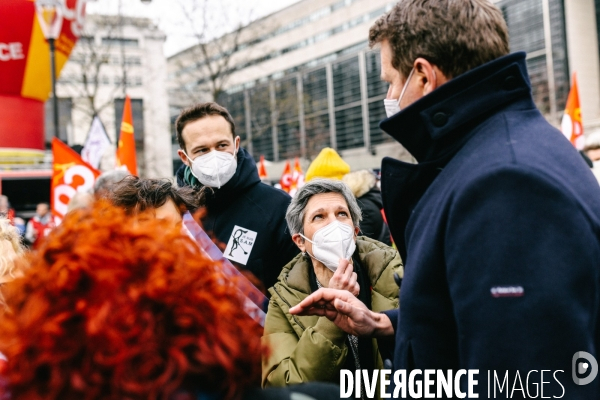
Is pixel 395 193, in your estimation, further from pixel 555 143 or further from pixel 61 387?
pixel 61 387

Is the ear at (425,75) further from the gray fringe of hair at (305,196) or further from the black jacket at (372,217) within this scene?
the black jacket at (372,217)

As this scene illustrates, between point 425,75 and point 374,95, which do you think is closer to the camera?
point 425,75

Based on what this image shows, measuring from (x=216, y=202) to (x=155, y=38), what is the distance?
51.4 metres

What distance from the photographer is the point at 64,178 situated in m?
7.24

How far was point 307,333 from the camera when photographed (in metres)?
2.49

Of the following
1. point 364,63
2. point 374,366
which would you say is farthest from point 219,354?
point 364,63

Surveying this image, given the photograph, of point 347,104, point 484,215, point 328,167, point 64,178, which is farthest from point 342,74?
point 484,215

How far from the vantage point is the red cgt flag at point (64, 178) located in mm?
7211

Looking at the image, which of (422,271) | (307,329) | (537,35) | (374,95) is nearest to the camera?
(422,271)

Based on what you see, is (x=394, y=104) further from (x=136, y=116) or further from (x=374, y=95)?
(x=136, y=116)

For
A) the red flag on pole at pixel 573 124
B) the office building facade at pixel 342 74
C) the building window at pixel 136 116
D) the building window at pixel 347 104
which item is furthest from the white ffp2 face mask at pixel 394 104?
the building window at pixel 347 104

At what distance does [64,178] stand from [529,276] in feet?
22.5

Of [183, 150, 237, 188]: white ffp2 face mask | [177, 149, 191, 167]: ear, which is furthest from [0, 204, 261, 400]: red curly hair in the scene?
[177, 149, 191, 167]: ear

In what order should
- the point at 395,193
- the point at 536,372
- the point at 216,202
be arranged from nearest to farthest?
the point at 536,372 → the point at 395,193 → the point at 216,202
